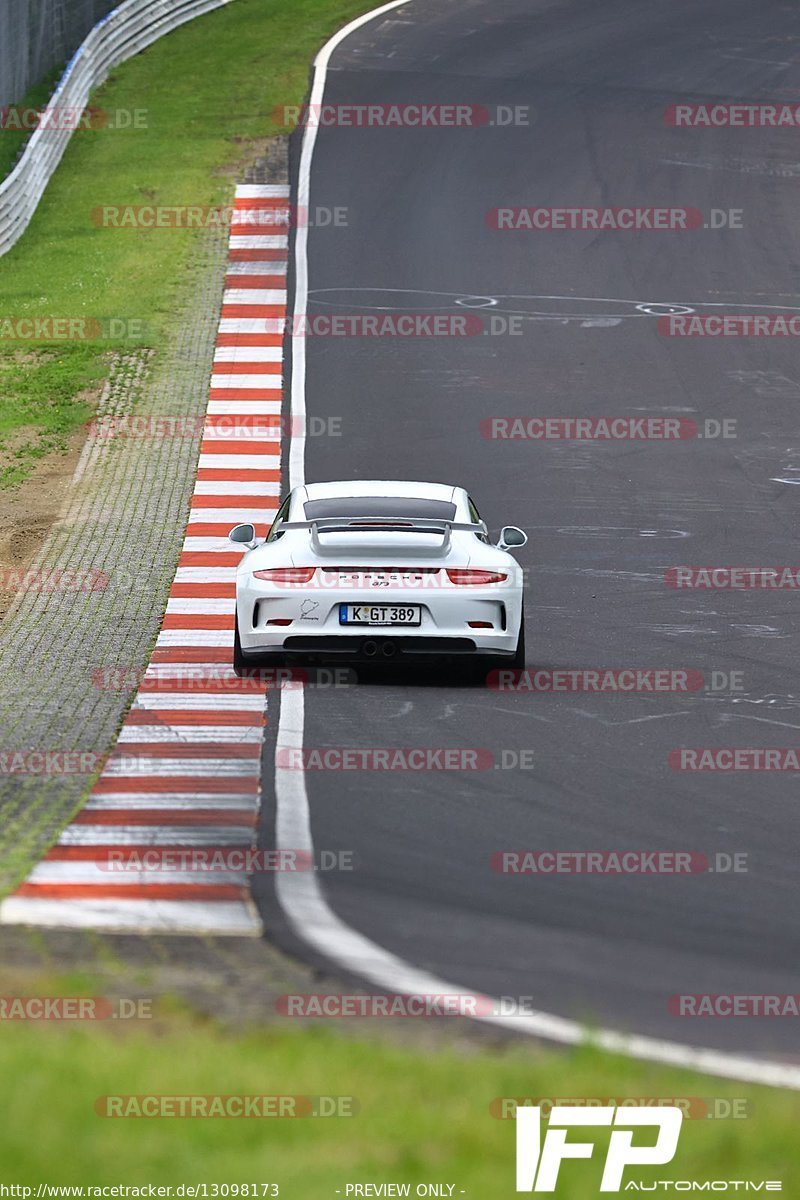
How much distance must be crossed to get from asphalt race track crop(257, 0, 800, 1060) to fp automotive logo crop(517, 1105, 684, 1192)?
1.11 metres

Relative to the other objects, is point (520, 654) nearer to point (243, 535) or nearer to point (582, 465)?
point (243, 535)

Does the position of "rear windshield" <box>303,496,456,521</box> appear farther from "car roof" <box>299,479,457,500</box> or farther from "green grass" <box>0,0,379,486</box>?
"green grass" <box>0,0,379,486</box>

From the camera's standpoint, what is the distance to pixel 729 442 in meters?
21.8

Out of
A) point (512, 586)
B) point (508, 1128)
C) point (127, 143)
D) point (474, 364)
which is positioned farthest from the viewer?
point (127, 143)

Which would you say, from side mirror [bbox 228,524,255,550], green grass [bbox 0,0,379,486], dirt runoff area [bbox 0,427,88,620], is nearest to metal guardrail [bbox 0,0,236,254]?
green grass [bbox 0,0,379,486]

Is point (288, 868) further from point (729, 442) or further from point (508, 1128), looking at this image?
point (729, 442)

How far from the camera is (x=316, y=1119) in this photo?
5520 mm

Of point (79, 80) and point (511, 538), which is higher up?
point (79, 80)

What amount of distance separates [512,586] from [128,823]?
4119mm

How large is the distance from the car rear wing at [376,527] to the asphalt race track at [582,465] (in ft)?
3.18

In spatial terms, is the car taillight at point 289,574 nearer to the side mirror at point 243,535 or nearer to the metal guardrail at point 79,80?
the side mirror at point 243,535

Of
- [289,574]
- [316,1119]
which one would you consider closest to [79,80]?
[289,574]

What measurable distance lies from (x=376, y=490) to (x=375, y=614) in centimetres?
177

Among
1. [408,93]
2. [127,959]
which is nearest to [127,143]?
[408,93]
